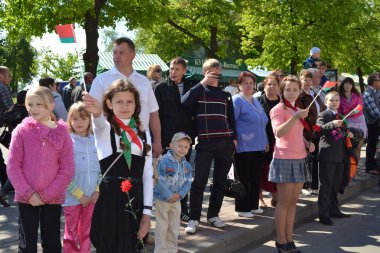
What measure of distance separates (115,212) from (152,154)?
5.80 ft

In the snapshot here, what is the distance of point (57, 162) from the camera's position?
4.35 m

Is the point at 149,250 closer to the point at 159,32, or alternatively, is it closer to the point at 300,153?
the point at 300,153

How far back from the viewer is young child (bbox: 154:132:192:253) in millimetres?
5086

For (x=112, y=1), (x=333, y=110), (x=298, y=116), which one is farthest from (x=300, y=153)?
(x=112, y=1)

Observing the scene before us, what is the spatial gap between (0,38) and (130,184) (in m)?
55.7

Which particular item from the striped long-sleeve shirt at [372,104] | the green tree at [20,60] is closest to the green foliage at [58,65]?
the green tree at [20,60]

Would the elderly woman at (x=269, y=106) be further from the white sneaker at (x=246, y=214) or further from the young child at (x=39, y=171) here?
the young child at (x=39, y=171)

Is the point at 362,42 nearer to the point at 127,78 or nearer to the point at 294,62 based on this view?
the point at 294,62

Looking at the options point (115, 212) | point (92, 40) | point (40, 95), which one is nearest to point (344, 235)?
point (115, 212)

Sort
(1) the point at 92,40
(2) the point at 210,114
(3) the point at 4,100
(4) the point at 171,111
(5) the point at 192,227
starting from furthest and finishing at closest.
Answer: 1. (1) the point at 92,40
2. (3) the point at 4,100
3. (4) the point at 171,111
4. (2) the point at 210,114
5. (5) the point at 192,227

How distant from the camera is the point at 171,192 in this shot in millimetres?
5137

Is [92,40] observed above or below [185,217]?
above

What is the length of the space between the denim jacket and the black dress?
1344 millimetres

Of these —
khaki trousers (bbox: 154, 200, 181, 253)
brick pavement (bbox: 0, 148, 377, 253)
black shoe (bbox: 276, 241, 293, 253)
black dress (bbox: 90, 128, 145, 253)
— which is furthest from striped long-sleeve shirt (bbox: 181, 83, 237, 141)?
black dress (bbox: 90, 128, 145, 253)
